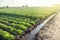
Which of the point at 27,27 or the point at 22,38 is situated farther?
the point at 27,27

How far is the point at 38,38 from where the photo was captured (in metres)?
25.0

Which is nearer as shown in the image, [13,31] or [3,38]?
[3,38]

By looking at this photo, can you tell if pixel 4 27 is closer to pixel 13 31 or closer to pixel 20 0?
pixel 13 31

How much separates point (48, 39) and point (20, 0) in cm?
7413

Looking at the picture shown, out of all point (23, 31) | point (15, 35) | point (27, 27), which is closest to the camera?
point (15, 35)

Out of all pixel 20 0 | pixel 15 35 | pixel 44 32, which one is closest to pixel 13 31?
pixel 15 35

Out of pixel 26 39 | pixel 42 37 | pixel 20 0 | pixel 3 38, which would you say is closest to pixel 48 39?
pixel 42 37

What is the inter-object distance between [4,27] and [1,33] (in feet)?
13.2

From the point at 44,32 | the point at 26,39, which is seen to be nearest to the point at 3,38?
the point at 26,39

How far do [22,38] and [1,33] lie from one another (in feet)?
10.8

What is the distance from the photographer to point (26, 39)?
24688 mm

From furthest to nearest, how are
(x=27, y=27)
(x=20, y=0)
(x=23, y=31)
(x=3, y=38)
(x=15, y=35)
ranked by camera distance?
(x=20, y=0) < (x=27, y=27) < (x=23, y=31) < (x=15, y=35) < (x=3, y=38)

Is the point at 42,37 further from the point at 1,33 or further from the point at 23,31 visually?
the point at 1,33

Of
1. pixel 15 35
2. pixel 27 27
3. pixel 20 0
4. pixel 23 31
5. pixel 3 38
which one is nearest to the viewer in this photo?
pixel 3 38
